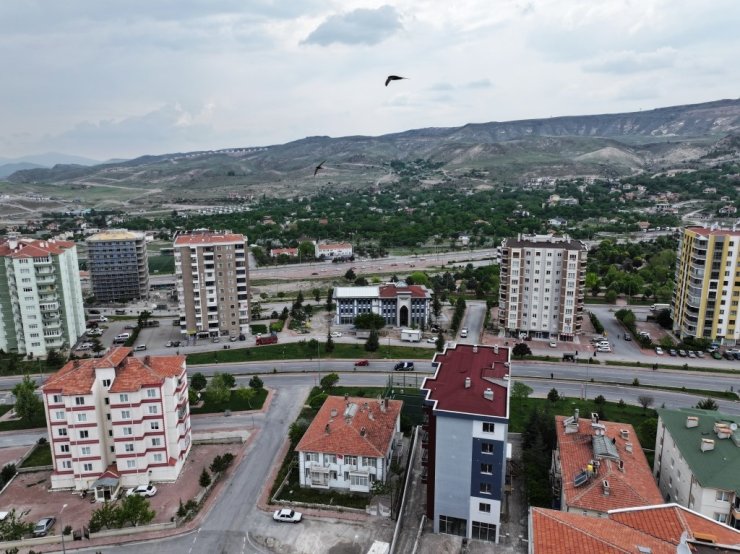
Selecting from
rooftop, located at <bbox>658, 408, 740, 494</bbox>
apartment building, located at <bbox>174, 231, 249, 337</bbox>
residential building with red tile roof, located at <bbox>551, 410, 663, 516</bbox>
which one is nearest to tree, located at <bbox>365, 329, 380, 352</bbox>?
apartment building, located at <bbox>174, 231, 249, 337</bbox>

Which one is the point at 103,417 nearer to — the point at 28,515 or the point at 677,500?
the point at 28,515

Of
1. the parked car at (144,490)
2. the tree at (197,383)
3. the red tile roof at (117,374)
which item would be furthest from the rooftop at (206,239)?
the parked car at (144,490)

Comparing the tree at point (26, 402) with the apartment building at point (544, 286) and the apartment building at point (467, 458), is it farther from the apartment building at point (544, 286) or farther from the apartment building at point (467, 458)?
the apartment building at point (544, 286)

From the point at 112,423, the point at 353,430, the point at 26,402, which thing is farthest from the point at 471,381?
the point at 26,402

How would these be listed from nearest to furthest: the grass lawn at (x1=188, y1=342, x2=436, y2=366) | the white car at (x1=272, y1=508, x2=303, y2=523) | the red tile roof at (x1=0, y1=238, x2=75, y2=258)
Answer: the white car at (x1=272, y1=508, x2=303, y2=523) → the grass lawn at (x1=188, y1=342, x2=436, y2=366) → the red tile roof at (x1=0, y1=238, x2=75, y2=258)

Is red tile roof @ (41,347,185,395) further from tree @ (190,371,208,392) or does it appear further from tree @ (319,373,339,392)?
tree @ (319,373,339,392)

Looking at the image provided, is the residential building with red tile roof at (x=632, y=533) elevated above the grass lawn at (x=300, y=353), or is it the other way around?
the residential building with red tile roof at (x=632, y=533)

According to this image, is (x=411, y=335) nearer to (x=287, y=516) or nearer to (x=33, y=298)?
(x=287, y=516)
